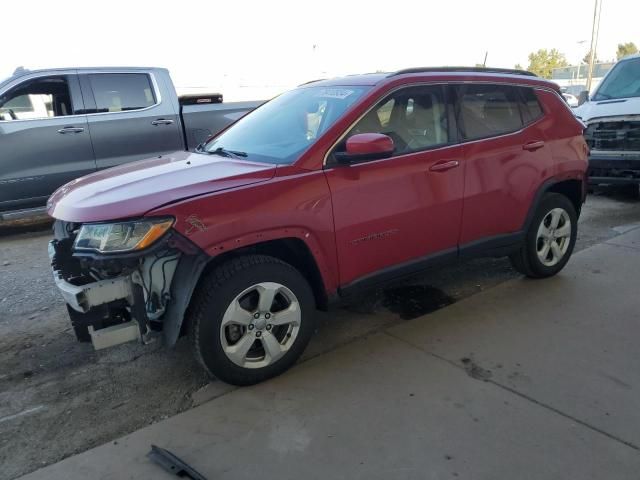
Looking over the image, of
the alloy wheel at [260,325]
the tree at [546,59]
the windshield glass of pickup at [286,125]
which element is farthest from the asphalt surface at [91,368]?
the tree at [546,59]

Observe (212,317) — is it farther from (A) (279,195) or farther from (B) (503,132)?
(B) (503,132)

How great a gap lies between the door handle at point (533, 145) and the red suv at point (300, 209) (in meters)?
0.02

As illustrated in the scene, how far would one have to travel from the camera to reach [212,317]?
2.79 m

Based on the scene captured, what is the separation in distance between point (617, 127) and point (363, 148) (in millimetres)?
6062

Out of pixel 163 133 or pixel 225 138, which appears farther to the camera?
pixel 163 133

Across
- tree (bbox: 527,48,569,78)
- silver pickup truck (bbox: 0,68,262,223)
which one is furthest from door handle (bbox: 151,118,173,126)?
tree (bbox: 527,48,569,78)

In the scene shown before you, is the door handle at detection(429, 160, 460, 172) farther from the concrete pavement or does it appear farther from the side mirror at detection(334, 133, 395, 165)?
the concrete pavement

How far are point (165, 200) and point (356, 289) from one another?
4.40 feet

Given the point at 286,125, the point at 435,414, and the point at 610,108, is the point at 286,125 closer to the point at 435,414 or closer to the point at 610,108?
the point at 435,414

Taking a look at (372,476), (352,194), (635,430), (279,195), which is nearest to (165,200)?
(279,195)

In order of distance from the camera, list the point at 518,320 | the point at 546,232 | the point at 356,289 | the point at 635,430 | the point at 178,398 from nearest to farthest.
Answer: the point at 635,430 → the point at 178,398 → the point at 356,289 → the point at 518,320 → the point at 546,232

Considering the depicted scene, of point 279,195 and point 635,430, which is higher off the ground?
point 279,195

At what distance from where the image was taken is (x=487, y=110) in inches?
156

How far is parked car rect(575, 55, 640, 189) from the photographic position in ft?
23.8
